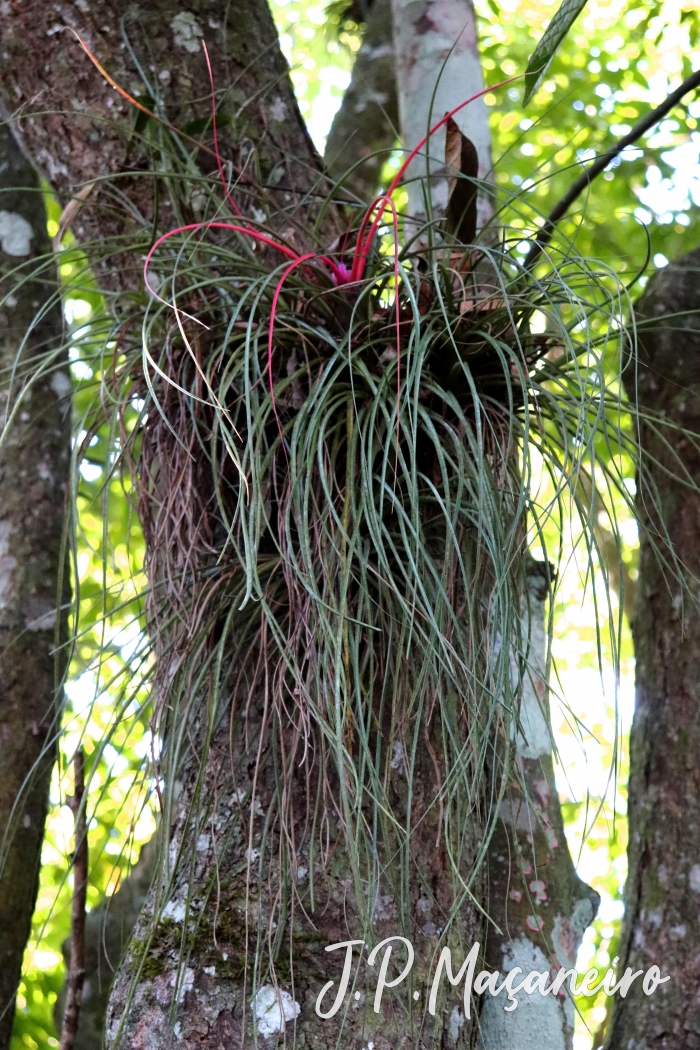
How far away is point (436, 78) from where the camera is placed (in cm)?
138

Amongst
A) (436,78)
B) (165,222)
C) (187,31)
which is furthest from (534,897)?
(187,31)

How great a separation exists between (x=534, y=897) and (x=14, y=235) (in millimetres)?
1628

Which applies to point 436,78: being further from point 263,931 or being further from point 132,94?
point 263,931

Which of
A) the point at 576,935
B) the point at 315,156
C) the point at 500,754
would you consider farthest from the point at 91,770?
the point at 315,156

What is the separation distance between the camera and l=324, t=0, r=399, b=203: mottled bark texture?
252 centimetres

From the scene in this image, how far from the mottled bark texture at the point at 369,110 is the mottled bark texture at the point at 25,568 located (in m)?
0.87

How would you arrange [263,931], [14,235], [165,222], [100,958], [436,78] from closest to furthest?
[263,931] < [165,222] < [436,78] < [100,958] < [14,235]

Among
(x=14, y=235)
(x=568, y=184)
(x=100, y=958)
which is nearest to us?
(x=100, y=958)

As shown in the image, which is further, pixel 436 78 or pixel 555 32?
pixel 436 78

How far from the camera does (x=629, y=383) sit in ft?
5.39

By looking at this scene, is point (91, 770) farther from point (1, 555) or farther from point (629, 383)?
point (629, 383)

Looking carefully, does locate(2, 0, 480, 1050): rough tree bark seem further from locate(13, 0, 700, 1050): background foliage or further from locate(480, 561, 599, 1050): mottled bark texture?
locate(13, 0, 700, 1050): background foliage

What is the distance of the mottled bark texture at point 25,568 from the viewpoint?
1.42 metres

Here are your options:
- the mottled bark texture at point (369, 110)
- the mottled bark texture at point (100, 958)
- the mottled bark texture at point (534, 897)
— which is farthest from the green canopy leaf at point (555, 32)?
the mottled bark texture at point (369, 110)
